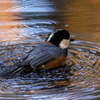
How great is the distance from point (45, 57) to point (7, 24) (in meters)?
2.92

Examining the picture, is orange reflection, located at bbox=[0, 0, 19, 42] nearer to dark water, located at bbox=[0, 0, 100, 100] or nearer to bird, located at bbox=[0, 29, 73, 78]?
dark water, located at bbox=[0, 0, 100, 100]

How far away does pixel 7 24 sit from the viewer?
23.7 feet

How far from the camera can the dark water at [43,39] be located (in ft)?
11.9

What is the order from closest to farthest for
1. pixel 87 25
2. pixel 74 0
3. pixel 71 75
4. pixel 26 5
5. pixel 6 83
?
pixel 6 83, pixel 71 75, pixel 87 25, pixel 26 5, pixel 74 0

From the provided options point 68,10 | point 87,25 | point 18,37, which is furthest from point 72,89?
point 68,10

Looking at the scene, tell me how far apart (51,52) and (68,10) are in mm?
4256

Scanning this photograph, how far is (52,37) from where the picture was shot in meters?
4.89

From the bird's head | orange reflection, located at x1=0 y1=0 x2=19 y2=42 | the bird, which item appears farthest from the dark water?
the bird's head

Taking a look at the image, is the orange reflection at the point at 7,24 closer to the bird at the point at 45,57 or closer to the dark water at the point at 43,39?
the dark water at the point at 43,39

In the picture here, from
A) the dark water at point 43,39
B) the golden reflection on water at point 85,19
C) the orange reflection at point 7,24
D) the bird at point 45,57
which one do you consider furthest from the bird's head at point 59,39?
the orange reflection at point 7,24

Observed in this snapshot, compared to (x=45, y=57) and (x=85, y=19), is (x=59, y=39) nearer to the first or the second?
(x=45, y=57)

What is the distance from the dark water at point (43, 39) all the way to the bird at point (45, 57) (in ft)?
0.42

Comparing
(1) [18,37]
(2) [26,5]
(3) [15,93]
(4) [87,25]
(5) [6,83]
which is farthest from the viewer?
(2) [26,5]

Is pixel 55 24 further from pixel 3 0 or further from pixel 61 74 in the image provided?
pixel 3 0
